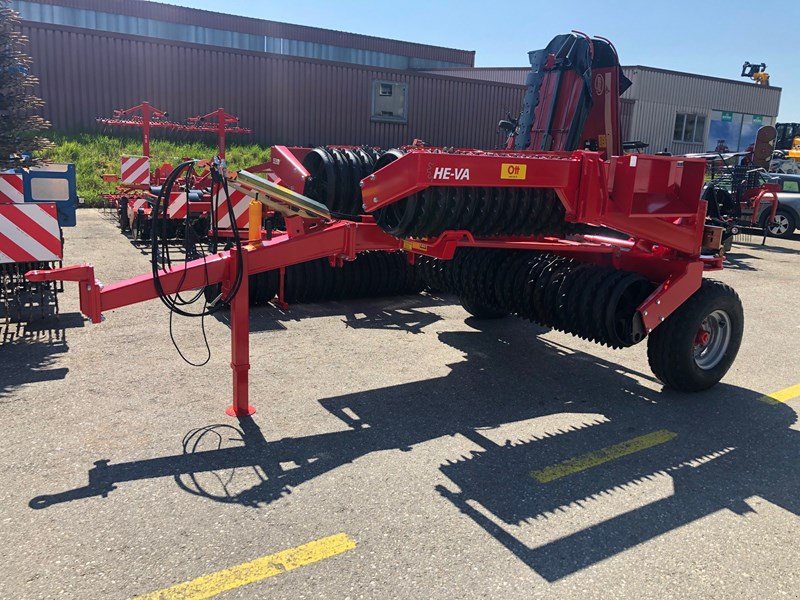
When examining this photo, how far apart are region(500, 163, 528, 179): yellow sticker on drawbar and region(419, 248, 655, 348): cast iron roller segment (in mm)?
1355

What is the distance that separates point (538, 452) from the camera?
14.1ft

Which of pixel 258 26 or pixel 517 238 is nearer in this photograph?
pixel 517 238

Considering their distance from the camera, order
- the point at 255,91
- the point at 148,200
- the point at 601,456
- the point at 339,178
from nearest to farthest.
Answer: the point at 601,456
the point at 339,178
the point at 148,200
the point at 255,91

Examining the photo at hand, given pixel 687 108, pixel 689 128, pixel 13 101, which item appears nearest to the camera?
pixel 13 101

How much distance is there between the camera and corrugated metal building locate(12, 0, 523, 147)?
1930cm

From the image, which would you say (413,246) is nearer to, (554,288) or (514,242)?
(514,242)

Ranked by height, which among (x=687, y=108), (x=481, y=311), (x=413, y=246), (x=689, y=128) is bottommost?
(x=481, y=311)

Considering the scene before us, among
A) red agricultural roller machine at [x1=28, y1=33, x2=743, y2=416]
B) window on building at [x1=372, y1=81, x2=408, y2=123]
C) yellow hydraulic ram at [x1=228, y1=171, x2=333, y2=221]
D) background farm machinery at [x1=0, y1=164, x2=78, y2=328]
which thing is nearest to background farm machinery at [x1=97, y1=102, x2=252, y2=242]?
background farm machinery at [x1=0, y1=164, x2=78, y2=328]

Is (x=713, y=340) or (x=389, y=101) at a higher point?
(x=389, y=101)

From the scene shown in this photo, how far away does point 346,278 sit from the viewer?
808cm

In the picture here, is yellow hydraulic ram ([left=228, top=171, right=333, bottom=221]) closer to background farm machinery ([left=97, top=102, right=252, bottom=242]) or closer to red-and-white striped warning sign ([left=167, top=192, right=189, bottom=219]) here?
background farm machinery ([left=97, top=102, right=252, bottom=242])

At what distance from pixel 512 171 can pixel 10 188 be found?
5.32m

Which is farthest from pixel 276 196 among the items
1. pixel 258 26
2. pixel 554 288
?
pixel 258 26

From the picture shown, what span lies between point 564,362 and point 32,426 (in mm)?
4443
